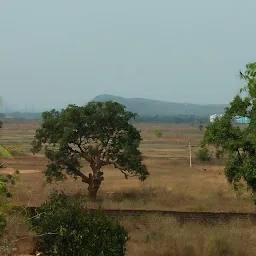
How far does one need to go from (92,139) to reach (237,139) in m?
9.69

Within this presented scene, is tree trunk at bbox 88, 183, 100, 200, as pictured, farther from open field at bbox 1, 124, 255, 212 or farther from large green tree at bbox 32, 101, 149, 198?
open field at bbox 1, 124, 255, 212

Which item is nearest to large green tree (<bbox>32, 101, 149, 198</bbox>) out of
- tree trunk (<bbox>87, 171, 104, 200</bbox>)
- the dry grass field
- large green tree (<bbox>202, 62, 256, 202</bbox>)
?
tree trunk (<bbox>87, 171, 104, 200</bbox>)

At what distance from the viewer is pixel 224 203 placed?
2466 centimetres

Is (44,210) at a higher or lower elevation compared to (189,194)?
higher

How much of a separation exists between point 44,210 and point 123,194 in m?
14.1

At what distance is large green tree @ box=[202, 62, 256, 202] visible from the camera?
17.3 metres

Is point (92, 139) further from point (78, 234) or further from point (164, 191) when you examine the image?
point (78, 234)

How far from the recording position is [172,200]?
1006 inches

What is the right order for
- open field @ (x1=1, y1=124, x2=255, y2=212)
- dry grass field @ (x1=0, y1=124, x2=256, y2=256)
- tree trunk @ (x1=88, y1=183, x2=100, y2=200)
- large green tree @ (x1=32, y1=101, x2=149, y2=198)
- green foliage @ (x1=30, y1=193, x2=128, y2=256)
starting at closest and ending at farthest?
green foliage @ (x1=30, y1=193, x2=128, y2=256) < dry grass field @ (x1=0, y1=124, x2=256, y2=256) < open field @ (x1=1, y1=124, x2=255, y2=212) < large green tree @ (x1=32, y1=101, x2=149, y2=198) < tree trunk @ (x1=88, y1=183, x2=100, y2=200)

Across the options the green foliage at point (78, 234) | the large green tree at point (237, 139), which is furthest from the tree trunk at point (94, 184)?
the green foliage at point (78, 234)

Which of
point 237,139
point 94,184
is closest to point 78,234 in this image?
point 237,139

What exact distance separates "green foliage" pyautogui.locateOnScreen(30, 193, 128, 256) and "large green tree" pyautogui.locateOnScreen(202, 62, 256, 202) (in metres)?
6.69

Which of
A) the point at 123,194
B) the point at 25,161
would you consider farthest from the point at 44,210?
the point at 25,161

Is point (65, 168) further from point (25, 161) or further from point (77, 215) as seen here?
point (25, 161)
